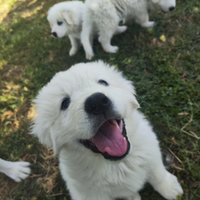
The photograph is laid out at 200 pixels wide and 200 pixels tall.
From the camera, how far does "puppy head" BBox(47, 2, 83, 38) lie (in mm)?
3709

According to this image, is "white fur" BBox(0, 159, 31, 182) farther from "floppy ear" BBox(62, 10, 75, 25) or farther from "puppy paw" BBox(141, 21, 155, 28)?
"puppy paw" BBox(141, 21, 155, 28)

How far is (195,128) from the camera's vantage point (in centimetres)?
231

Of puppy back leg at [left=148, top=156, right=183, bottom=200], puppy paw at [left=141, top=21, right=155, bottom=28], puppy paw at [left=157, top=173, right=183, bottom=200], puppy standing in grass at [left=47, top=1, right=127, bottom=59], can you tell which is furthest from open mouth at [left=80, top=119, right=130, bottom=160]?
puppy paw at [left=141, top=21, right=155, bottom=28]

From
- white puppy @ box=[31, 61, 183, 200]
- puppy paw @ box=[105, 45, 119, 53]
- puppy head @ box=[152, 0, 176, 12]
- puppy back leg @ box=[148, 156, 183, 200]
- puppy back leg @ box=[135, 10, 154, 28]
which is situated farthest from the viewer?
puppy paw @ box=[105, 45, 119, 53]

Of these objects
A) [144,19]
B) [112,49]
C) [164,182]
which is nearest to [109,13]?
[112,49]

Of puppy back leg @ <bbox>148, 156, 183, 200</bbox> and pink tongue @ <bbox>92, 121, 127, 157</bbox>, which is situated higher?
pink tongue @ <bbox>92, 121, 127, 157</bbox>

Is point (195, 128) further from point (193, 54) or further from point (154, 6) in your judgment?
point (154, 6)

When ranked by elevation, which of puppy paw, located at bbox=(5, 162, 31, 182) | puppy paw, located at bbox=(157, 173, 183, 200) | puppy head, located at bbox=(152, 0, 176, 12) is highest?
puppy head, located at bbox=(152, 0, 176, 12)

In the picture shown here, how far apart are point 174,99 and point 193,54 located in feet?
3.62

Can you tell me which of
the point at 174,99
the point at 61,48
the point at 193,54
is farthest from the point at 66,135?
the point at 61,48

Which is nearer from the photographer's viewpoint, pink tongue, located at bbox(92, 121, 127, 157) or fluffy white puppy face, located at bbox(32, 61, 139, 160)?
fluffy white puppy face, located at bbox(32, 61, 139, 160)

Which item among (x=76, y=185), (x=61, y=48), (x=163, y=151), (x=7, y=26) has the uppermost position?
(x=7, y=26)

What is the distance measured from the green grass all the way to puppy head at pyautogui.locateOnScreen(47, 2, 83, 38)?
67 cm

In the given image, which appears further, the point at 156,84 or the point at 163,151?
the point at 156,84
